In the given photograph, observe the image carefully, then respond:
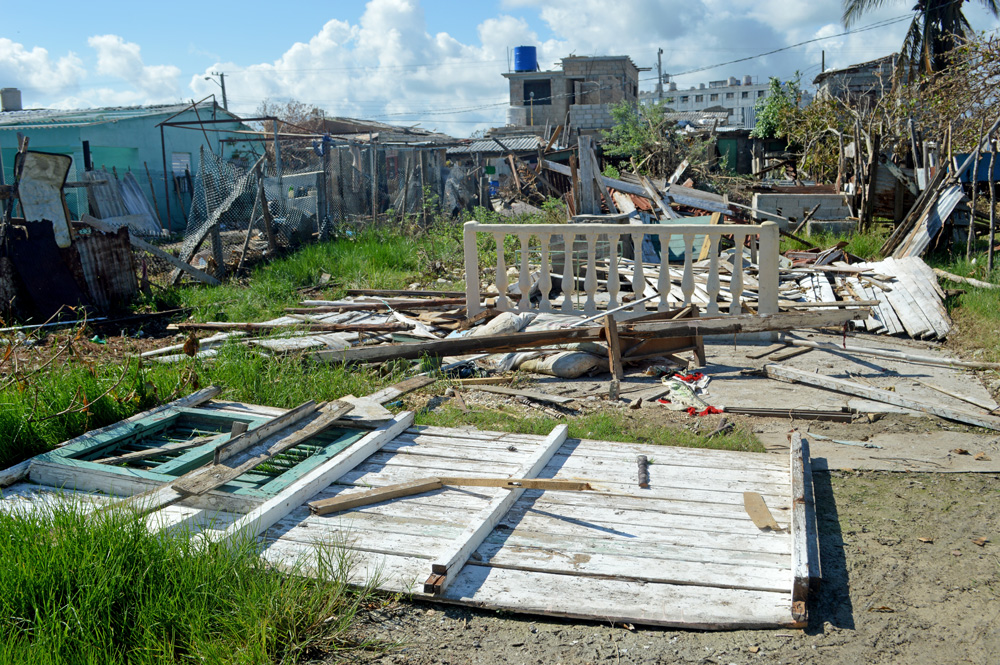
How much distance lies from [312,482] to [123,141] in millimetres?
21234

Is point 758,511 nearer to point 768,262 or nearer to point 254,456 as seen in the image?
point 254,456

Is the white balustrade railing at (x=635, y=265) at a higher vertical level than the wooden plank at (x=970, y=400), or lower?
higher

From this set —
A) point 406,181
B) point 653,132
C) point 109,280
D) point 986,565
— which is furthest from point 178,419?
point 653,132

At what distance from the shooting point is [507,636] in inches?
109

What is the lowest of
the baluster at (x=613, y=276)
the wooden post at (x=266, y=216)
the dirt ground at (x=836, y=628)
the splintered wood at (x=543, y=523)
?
the dirt ground at (x=836, y=628)

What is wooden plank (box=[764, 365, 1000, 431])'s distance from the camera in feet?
17.3

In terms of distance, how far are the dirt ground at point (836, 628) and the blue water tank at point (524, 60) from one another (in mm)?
46554

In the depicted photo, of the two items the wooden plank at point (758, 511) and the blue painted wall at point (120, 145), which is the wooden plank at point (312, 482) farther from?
the blue painted wall at point (120, 145)

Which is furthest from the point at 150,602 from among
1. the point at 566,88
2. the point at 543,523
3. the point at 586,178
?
the point at 566,88

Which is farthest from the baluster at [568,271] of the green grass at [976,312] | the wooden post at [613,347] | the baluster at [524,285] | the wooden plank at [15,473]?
the wooden plank at [15,473]

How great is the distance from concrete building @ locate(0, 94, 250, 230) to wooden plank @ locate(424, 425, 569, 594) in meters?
17.4

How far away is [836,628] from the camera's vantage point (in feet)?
9.27

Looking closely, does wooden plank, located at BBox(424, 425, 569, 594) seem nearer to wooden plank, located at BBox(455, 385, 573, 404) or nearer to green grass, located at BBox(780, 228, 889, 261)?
wooden plank, located at BBox(455, 385, 573, 404)

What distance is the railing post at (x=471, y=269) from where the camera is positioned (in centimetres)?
748
